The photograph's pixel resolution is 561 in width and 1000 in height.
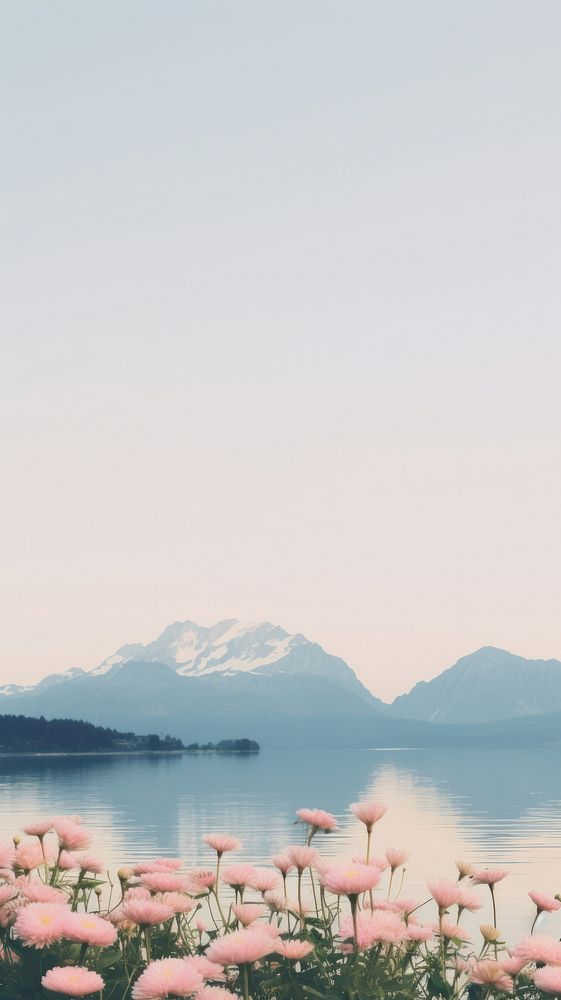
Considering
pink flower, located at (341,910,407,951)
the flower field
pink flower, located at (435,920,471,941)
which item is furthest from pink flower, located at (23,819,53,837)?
pink flower, located at (435,920,471,941)

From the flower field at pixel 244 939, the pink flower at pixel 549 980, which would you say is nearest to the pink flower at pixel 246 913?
the flower field at pixel 244 939

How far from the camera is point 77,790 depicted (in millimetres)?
133500

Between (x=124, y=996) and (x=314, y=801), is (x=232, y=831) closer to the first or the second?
(x=314, y=801)

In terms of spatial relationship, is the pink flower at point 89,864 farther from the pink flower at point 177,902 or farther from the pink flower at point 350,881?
the pink flower at point 350,881

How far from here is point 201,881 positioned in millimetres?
6996

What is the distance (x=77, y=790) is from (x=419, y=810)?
4674 centimetres

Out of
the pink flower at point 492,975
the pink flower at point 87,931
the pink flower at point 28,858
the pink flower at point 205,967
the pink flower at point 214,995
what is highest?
the pink flower at point 28,858

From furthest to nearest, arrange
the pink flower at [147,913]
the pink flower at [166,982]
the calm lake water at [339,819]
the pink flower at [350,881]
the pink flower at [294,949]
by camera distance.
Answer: the calm lake water at [339,819] → the pink flower at [294,949] → the pink flower at [147,913] → the pink flower at [350,881] → the pink flower at [166,982]

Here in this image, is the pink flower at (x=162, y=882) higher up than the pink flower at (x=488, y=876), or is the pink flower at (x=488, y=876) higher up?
the pink flower at (x=162, y=882)

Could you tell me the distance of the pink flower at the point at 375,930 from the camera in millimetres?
5910

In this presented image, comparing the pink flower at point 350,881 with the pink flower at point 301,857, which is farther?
the pink flower at point 301,857

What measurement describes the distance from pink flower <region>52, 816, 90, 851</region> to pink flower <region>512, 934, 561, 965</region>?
248 cm

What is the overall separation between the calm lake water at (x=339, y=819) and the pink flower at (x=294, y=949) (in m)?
25.1

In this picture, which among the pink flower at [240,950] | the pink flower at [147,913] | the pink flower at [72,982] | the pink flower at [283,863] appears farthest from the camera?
the pink flower at [283,863]
